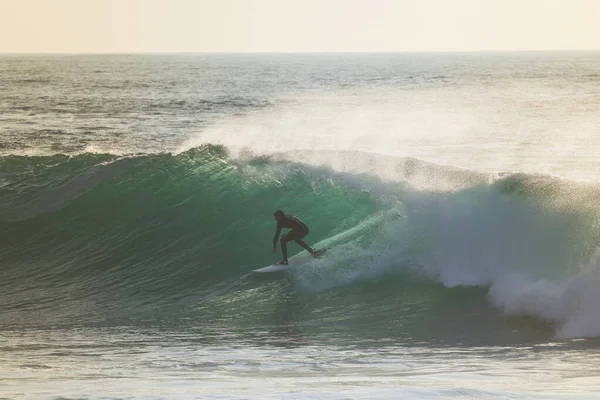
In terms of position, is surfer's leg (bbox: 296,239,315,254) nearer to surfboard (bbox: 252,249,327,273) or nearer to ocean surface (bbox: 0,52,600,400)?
surfboard (bbox: 252,249,327,273)

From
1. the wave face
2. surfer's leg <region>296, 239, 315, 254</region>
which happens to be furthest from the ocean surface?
surfer's leg <region>296, 239, 315, 254</region>

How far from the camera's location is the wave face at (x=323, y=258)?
12.7 meters

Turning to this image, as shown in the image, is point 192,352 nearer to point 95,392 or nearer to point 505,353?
point 95,392

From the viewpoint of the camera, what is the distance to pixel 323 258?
583 inches

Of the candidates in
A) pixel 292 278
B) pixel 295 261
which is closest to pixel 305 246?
pixel 295 261

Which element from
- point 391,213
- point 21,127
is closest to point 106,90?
point 21,127

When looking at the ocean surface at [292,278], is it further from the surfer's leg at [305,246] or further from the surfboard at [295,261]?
the surfer's leg at [305,246]

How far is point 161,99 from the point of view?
63219 millimetres

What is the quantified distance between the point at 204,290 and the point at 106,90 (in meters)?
59.7

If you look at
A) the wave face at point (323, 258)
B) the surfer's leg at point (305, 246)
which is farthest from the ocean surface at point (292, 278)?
the surfer's leg at point (305, 246)

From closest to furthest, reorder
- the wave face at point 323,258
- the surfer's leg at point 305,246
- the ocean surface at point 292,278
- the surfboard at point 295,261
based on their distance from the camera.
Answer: the ocean surface at point 292,278
the wave face at point 323,258
the surfer's leg at point 305,246
the surfboard at point 295,261

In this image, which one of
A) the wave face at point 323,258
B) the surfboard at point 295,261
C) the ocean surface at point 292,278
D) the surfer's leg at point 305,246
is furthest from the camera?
the surfboard at point 295,261

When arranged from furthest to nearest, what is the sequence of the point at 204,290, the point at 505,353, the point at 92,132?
the point at 92,132 < the point at 204,290 < the point at 505,353

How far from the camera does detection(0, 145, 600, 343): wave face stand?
1274 cm
